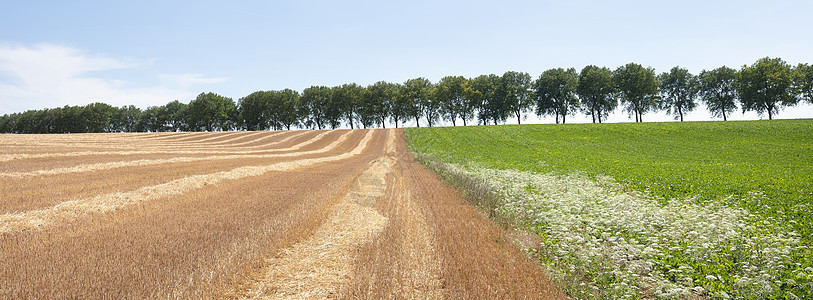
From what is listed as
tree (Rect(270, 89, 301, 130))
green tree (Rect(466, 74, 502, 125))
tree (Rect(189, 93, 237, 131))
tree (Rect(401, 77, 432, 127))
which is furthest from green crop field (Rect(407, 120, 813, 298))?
tree (Rect(189, 93, 237, 131))

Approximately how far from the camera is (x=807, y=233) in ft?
25.9

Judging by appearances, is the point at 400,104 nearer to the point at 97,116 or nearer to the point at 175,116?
the point at 175,116

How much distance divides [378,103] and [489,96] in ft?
107

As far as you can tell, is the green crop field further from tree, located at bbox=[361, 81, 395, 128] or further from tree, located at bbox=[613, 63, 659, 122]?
tree, located at bbox=[361, 81, 395, 128]

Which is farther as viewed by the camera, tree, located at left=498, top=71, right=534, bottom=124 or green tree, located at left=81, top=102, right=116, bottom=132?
green tree, located at left=81, top=102, right=116, bottom=132

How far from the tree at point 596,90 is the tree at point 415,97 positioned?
3962 cm

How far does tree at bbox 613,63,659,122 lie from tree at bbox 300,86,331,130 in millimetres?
79487

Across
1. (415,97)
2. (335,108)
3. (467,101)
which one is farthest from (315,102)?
(467,101)

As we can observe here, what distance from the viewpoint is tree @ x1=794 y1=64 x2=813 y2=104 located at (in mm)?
58781

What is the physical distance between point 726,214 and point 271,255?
39.0ft

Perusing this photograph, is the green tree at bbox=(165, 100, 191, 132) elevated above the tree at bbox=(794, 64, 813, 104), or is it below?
above

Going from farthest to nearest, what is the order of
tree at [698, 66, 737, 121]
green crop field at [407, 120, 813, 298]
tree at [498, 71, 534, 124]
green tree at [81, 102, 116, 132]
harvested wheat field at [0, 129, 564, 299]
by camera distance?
1. green tree at [81, 102, 116, 132]
2. tree at [498, 71, 534, 124]
3. tree at [698, 66, 737, 121]
4. harvested wheat field at [0, 129, 564, 299]
5. green crop field at [407, 120, 813, 298]

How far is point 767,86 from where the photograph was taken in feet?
214

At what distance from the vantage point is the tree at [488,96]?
287ft
